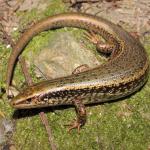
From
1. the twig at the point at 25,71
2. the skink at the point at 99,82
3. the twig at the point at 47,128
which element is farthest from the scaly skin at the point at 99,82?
the twig at the point at 47,128

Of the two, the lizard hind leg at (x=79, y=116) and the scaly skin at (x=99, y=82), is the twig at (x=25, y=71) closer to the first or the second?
the scaly skin at (x=99, y=82)

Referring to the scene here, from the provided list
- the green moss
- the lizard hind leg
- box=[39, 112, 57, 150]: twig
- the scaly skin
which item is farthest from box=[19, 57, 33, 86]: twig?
the lizard hind leg

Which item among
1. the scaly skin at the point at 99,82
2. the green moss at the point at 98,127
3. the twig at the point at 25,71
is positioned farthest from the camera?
the twig at the point at 25,71

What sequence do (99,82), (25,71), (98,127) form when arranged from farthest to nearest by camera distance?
(25,71) < (98,127) < (99,82)

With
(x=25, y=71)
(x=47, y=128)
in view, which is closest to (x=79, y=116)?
(x=47, y=128)

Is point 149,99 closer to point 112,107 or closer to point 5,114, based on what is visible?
point 112,107

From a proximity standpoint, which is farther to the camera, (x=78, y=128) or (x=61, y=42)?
(x=61, y=42)

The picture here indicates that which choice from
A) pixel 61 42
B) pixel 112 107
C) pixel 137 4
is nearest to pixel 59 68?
pixel 61 42

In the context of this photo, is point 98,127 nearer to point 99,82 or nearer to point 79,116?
point 79,116
